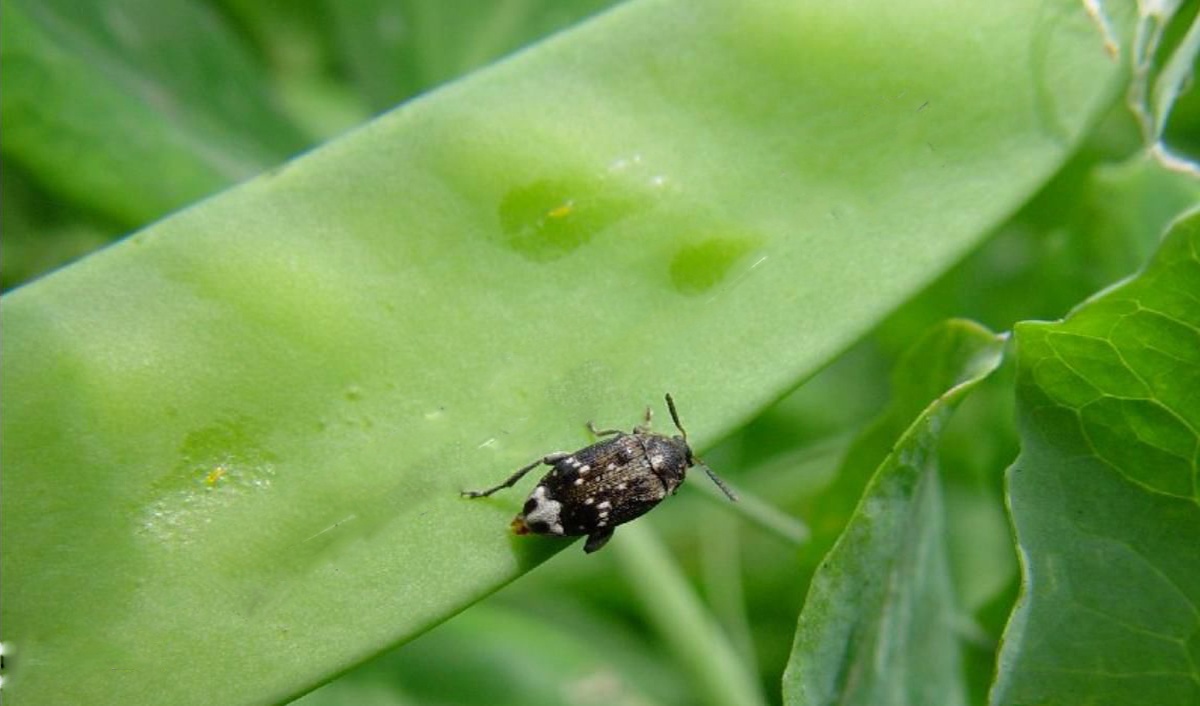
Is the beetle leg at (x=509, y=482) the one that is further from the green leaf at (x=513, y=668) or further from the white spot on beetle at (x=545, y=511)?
the green leaf at (x=513, y=668)

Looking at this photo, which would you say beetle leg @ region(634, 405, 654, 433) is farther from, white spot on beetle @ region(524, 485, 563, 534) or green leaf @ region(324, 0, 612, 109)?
green leaf @ region(324, 0, 612, 109)

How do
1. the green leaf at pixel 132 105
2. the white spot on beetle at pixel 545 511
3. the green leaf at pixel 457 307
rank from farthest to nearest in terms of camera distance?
the green leaf at pixel 132 105
the white spot on beetle at pixel 545 511
the green leaf at pixel 457 307

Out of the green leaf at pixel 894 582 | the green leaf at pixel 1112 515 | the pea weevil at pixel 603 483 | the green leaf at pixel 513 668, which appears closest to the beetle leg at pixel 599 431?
the pea weevil at pixel 603 483

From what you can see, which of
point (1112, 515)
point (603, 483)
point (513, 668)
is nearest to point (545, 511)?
point (603, 483)

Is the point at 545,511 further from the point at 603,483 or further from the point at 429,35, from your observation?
the point at 429,35

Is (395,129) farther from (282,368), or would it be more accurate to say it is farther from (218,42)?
(218,42)

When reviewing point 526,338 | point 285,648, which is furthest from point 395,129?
point 285,648
